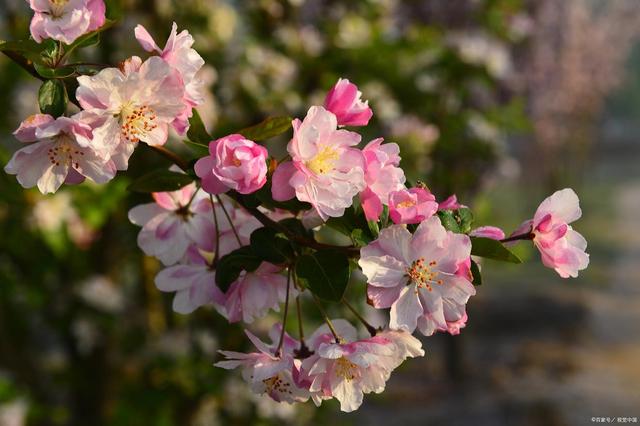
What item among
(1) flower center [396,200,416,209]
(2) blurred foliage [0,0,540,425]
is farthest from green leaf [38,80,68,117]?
(2) blurred foliage [0,0,540,425]

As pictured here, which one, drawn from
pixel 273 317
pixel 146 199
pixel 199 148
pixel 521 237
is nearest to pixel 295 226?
pixel 199 148

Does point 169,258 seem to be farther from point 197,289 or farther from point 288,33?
point 288,33

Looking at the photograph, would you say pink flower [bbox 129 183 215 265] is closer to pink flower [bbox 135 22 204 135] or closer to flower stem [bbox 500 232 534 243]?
pink flower [bbox 135 22 204 135]

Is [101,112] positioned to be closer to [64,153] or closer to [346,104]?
[64,153]

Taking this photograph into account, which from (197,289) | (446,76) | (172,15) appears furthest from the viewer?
(446,76)

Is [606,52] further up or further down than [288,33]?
further down

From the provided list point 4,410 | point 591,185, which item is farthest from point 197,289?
point 591,185
